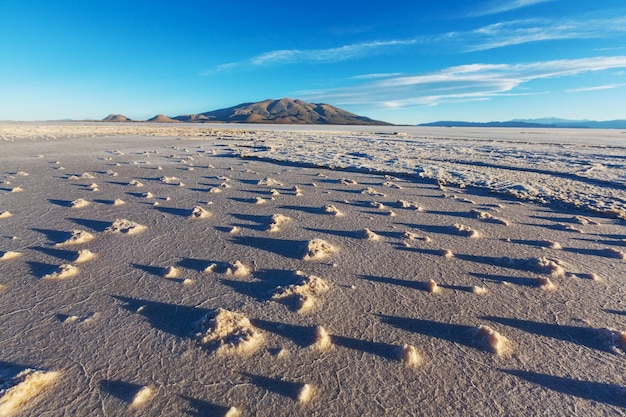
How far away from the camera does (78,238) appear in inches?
213

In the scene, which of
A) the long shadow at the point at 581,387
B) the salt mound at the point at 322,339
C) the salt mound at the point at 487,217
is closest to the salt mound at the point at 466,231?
the salt mound at the point at 487,217

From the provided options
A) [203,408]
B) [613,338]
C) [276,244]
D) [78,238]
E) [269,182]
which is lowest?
[203,408]

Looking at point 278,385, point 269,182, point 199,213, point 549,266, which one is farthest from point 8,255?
point 549,266

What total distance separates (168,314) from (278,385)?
1577mm

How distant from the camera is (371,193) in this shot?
9.32m

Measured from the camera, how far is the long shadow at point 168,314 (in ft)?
10.9

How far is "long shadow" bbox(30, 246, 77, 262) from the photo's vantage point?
4.81 metres

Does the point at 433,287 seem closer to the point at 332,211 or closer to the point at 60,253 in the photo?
the point at 332,211

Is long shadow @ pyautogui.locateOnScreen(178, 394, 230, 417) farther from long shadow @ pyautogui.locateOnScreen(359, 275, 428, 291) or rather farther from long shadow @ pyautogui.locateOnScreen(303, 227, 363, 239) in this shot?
long shadow @ pyautogui.locateOnScreen(303, 227, 363, 239)

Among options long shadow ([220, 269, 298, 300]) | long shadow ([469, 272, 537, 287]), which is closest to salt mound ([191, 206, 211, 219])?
long shadow ([220, 269, 298, 300])

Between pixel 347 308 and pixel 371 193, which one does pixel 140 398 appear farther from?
pixel 371 193

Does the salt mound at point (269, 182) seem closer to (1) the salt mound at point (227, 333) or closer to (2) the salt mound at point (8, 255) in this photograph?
(2) the salt mound at point (8, 255)

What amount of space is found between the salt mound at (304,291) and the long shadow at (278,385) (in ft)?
3.22

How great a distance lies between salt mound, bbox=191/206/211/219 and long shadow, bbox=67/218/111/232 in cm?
153
